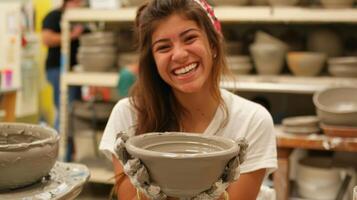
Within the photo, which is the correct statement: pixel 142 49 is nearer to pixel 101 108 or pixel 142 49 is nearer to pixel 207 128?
pixel 207 128

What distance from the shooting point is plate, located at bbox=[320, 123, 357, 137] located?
8.03 ft

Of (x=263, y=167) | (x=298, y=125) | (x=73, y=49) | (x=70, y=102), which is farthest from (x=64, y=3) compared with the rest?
(x=263, y=167)

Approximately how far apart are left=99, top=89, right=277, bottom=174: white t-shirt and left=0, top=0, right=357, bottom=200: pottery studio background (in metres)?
0.45

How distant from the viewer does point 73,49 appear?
13.0 ft

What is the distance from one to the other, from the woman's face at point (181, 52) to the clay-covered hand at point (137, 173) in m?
0.41

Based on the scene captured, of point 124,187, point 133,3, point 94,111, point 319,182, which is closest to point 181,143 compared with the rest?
point 124,187

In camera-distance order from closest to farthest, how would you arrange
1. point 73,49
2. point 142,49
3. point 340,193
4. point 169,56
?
point 169,56, point 142,49, point 340,193, point 73,49

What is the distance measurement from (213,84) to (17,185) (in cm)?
72

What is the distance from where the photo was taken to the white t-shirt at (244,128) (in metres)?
1.51

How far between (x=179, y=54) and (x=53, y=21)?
3224 millimetres

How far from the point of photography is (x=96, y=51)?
3352mm

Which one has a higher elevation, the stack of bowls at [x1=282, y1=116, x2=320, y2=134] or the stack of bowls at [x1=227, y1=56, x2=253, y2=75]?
the stack of bowls at [x1=227, y1=56, x2=253, y2=75]

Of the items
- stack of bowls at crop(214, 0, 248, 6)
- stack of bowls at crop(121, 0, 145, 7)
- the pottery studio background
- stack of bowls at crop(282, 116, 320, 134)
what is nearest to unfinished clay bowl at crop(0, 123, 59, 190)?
the pottery studio background

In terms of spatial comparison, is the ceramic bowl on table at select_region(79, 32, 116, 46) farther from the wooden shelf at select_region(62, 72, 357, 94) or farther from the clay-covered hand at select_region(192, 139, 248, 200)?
the clay-covered hand at select_region(192, 139, 248, 200)
